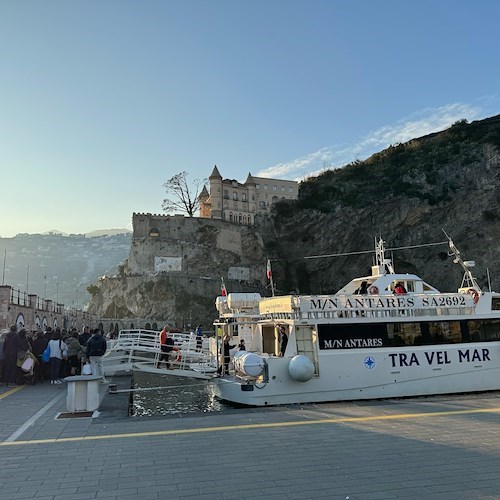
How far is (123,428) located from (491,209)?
66.9 meters

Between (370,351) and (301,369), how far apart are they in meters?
2.73

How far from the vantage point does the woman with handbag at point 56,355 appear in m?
14.4

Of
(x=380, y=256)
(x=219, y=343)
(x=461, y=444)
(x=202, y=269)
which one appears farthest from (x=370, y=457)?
(x=202, y=269)

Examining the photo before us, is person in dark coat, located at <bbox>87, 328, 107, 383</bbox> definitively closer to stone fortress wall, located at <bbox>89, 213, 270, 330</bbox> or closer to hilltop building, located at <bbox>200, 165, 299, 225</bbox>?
stone fortress wall, located at <bbox>89, 213, 270, 330</bbox>

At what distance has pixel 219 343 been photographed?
18000 millimetres

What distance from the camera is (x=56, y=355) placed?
47.8 feet

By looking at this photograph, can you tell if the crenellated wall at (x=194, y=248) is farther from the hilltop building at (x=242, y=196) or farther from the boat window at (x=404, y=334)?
the boat window at (x=404, y=334)

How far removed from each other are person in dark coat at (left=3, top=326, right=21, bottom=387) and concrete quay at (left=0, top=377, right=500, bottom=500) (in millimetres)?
4431

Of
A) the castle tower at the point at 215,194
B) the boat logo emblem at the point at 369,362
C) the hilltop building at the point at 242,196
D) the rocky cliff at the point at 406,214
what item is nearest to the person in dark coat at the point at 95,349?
the boat logo emblem at the point at 369,362

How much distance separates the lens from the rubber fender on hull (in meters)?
13.5

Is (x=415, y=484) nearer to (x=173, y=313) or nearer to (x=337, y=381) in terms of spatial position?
(x=337, y=381)

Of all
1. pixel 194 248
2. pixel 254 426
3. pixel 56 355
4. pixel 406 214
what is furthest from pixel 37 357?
pixel 406 214

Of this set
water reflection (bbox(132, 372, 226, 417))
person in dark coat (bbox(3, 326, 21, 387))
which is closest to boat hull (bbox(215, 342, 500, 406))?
water reflection (bbox(132, 372, 226, 417))

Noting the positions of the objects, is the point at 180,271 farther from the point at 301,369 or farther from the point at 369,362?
the point at 301,369
